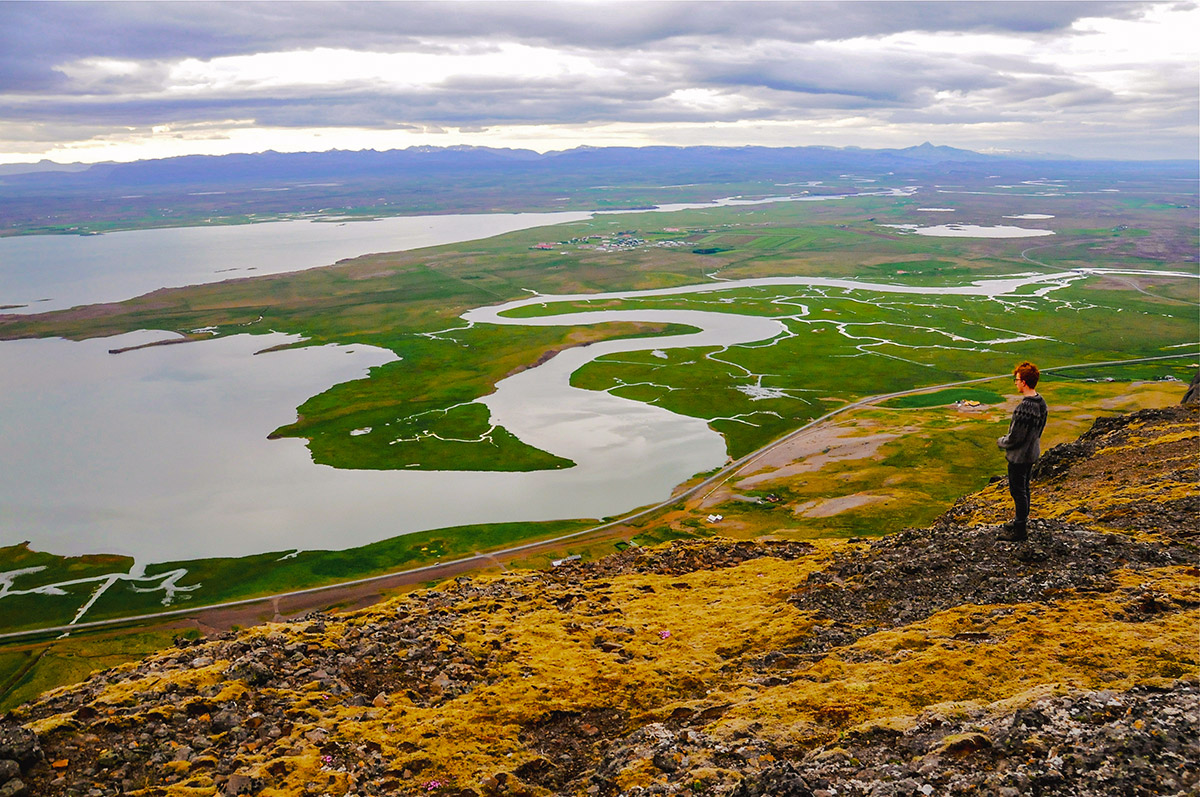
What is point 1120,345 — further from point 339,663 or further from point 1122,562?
point 339,663

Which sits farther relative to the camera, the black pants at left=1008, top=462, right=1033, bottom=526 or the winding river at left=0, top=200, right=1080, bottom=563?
the winding river at left=0, top=200, right=1080, bottom=563

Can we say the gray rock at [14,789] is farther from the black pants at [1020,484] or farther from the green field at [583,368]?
the green field at [583,368]

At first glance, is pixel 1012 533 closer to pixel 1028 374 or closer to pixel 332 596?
pixel 1028 374

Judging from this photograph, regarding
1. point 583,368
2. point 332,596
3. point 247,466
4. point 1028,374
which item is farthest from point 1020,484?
point 583,368

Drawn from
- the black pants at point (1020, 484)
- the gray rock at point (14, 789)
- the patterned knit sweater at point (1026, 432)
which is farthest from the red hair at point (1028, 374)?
the gray rock at point (14, 789)

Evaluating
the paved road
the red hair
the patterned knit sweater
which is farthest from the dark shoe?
the paved road

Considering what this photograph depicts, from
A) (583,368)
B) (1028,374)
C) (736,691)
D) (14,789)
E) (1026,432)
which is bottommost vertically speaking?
(736,691)

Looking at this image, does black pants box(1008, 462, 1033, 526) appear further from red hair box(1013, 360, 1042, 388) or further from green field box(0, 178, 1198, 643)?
green field box(0, 178, 1198, 643)
